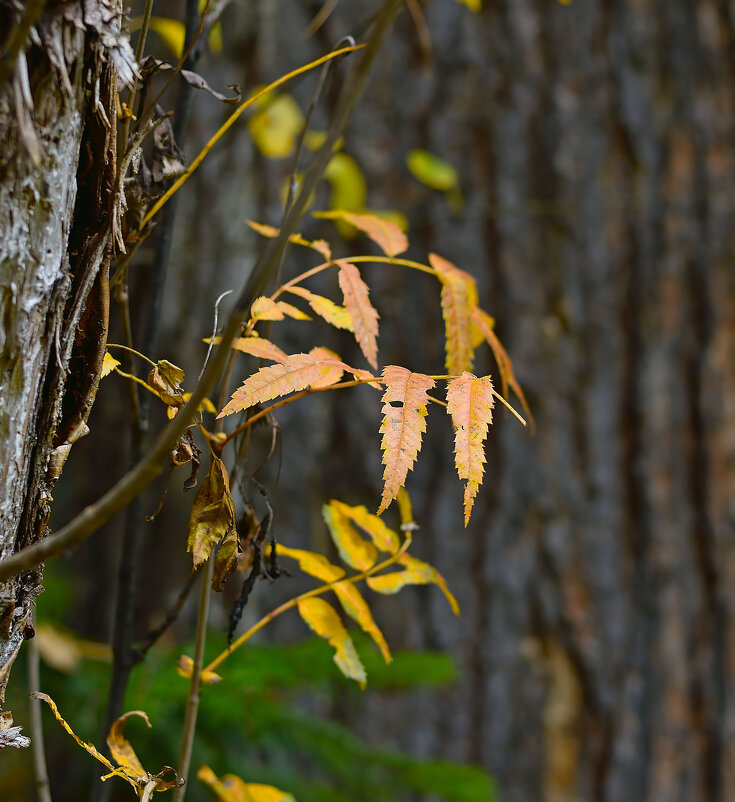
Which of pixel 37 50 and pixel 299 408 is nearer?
pixel 37 50

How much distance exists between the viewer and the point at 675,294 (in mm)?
1532

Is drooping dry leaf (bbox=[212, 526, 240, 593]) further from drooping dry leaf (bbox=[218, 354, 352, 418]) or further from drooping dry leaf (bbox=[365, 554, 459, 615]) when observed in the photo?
drooping dry leaf (bbox=[365, 554, 459, 615])

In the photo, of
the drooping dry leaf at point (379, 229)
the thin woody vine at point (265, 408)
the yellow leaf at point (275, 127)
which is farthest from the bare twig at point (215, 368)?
the yellow leaf at point (275, 127)

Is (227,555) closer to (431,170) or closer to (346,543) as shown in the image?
(346,543)

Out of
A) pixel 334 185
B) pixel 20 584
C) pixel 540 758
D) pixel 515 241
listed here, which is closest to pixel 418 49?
pixel 334 185

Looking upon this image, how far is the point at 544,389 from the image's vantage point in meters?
1.48

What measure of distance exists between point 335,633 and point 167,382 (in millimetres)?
263

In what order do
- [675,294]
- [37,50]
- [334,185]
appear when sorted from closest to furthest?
1. [37,50]
2. [334,185]
3. [675,294]

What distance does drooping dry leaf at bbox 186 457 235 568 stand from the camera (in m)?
0.47

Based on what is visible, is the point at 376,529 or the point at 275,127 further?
the point at 275,127

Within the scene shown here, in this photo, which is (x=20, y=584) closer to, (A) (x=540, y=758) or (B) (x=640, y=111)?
(A) (x=540, y=758)

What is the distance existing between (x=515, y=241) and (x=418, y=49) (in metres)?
0.44

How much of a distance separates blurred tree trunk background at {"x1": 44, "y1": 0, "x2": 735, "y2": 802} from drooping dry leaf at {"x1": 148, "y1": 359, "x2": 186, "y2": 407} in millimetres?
957

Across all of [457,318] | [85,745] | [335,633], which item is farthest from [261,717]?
[457,318]
